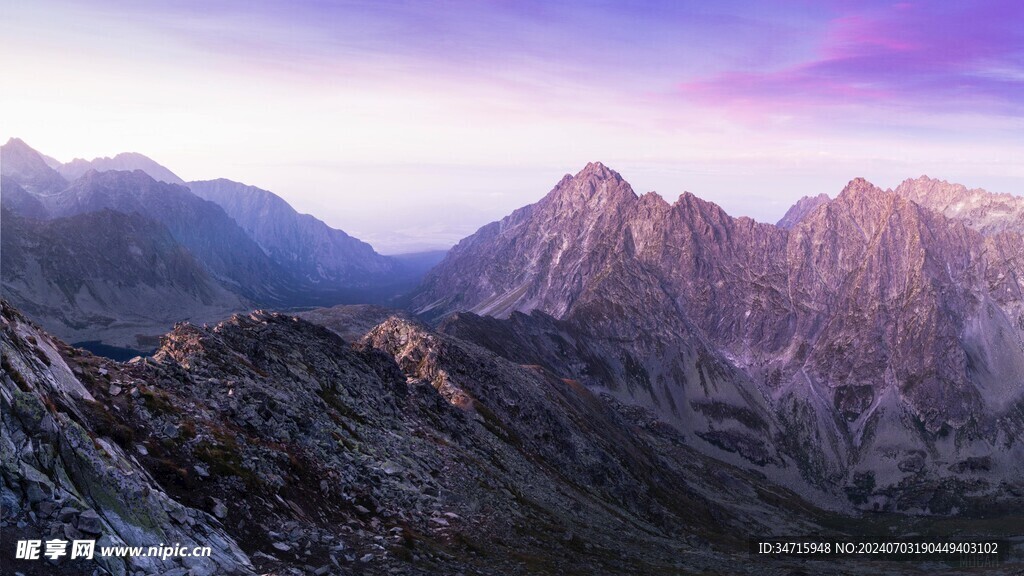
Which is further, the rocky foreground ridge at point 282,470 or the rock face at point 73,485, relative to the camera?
the rocky foreground ridge at point 282,470

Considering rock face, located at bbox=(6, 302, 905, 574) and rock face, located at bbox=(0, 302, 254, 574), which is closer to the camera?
rock face, located at bbox=(0, 302, 254, 574)

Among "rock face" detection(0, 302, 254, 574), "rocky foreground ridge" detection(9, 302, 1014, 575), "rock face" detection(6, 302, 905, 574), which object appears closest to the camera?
"rock face" detection(0, 302, 254, 574)

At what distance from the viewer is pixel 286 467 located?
45.2 metres

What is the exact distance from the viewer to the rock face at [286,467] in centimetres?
2709

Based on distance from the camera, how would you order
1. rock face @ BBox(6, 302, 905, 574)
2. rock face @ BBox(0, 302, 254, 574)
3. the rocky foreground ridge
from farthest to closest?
rock face @ BBox(6, 302, 905, 574) < the rocky foreground ridge < rock face @ BBox(0, 302, 254, 574)

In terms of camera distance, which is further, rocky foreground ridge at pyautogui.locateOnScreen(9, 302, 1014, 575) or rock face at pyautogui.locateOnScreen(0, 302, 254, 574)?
rocky foreground ridge at pyautogui.locateOnScreen(9, 302, 1014, 575)

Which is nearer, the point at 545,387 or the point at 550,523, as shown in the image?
the point at 550,523

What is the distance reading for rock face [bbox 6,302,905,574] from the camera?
27.1 m

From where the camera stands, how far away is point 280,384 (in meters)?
64.9

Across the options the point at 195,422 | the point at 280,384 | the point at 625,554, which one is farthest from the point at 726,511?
the point at 195,422

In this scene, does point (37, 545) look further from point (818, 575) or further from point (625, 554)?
point (818, 575)

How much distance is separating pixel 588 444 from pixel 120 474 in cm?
12041

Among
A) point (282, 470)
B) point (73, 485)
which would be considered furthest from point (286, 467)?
point (73, 485)

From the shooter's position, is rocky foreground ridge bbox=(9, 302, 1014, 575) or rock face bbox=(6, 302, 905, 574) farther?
rock face bbox=(6, 302, 905, 574)
